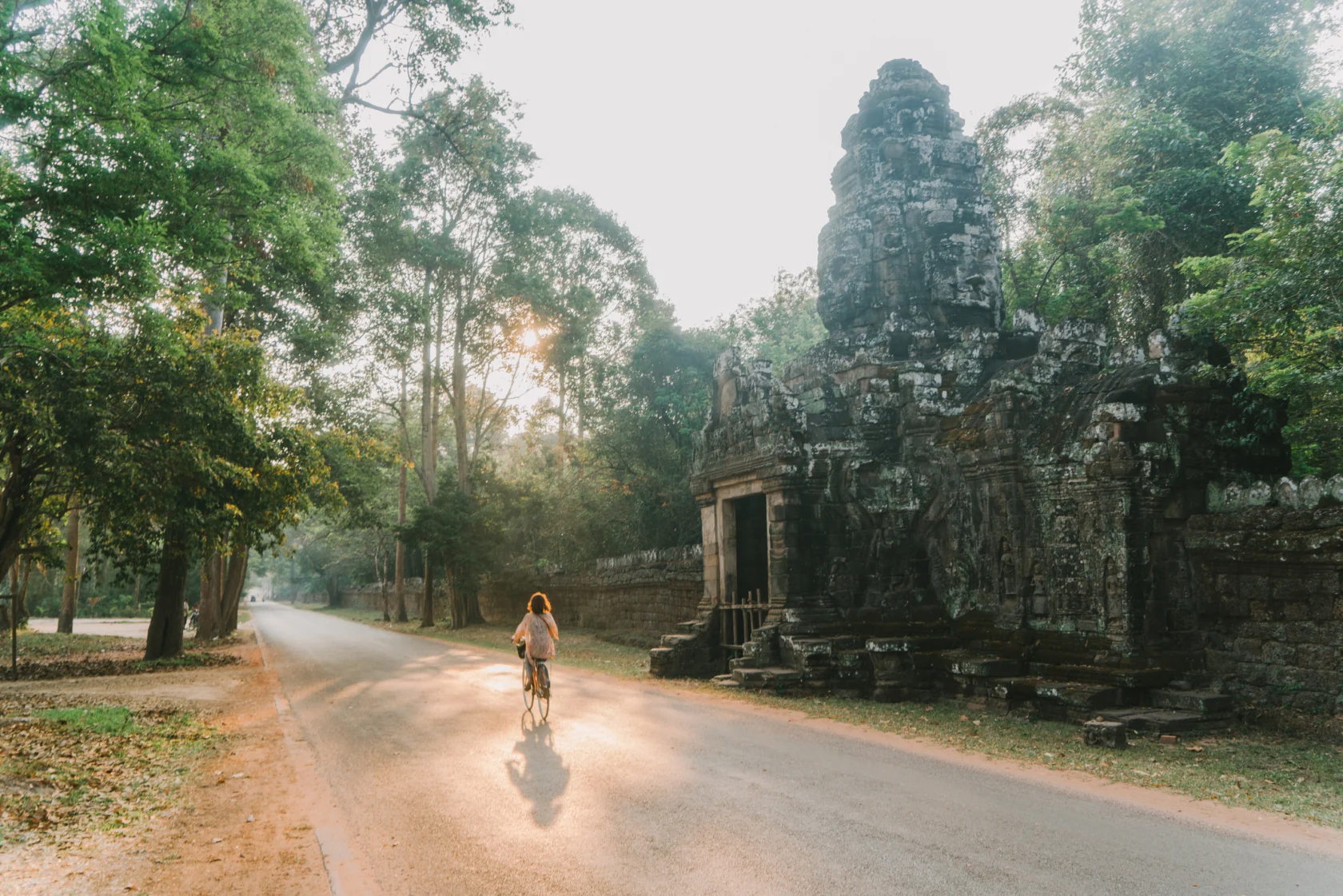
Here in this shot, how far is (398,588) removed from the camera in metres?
33.6

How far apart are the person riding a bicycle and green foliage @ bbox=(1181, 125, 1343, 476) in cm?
843

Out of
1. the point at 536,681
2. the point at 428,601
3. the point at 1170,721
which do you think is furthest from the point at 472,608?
the point at 1170,721

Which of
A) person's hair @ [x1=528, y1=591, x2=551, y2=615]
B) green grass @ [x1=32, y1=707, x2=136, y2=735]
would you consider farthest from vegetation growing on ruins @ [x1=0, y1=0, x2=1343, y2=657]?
person's hair @ [x1=528, y1=591, x2=551, y2=615]

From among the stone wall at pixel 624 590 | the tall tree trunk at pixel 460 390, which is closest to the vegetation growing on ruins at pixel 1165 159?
the stone wall at pixel 624 590

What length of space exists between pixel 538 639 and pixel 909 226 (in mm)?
8620

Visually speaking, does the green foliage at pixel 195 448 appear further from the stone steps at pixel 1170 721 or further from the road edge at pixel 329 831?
the stone steps at pixel 1170 721

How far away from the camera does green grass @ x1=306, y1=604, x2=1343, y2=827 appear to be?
5961 millimetres

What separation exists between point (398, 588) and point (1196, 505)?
29632 millimetres

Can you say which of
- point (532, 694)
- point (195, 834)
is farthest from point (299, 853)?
Result: point (532, 694)

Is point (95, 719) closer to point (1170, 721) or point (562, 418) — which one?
point (1170, 721)

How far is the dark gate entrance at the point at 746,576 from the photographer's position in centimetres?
1310

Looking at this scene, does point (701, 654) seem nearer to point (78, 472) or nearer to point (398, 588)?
point (78, 472)

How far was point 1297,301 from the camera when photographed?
10.7 m

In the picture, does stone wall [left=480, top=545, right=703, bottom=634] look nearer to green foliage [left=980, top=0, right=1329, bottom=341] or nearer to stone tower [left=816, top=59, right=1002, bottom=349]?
stone tower [left=816, top=59, right=1002, bottom=349]
